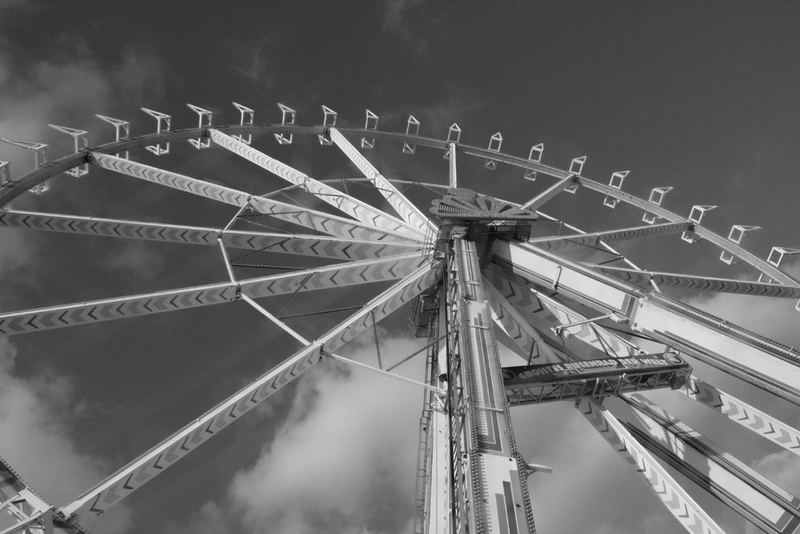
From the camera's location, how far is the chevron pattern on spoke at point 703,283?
18641 mm

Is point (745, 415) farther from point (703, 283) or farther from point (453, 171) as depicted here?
point (453, 171)

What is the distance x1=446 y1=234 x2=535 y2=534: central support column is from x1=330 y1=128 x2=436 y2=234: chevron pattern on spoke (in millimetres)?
4954

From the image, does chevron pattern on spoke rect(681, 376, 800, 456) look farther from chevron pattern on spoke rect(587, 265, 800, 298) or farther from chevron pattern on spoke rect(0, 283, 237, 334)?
chevron pattern on spoke rect(0, 283, 237, 334)

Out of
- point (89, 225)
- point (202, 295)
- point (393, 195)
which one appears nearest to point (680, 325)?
point (202, 295)

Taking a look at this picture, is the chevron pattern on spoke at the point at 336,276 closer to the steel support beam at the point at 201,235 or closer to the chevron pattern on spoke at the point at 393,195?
the steel support beam at the point at 201,235

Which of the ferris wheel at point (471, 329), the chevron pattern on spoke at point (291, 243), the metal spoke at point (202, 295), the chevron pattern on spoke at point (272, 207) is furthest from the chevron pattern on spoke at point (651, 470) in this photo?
the chevron pattern on spoke at point (291, 243)

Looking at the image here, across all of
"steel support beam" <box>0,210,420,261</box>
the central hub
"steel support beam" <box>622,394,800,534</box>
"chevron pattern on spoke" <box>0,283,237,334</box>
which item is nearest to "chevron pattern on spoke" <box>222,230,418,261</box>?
"steel support beam" <box>0,210,420,261</box>

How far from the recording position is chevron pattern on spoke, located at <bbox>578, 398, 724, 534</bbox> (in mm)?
13016

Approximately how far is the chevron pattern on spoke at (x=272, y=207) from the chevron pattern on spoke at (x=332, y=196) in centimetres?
92

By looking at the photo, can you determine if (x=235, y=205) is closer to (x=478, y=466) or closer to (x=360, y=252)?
(x=360, y=252)

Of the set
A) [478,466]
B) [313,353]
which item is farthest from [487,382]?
[313,353]

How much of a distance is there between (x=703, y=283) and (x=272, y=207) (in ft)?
45.5

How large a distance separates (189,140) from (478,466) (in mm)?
17668

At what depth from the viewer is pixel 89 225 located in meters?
15.5
